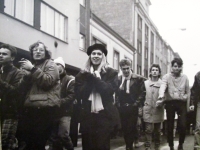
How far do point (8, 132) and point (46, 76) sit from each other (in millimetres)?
805

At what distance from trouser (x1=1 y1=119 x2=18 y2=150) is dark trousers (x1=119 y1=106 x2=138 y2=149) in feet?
7.83

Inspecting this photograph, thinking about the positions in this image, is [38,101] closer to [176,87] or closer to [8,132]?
[8,132]

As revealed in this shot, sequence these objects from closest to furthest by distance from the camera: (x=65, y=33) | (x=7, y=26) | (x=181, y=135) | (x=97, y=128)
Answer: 1. (x=97, y=128)
2. (x=181, y=135)
3. (x=7, y=26)
4. (x=65, y=33)

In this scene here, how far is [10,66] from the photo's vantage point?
4.54m

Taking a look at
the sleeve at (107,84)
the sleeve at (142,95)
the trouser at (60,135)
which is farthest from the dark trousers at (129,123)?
the sleeve at (107,84)

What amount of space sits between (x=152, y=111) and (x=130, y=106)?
51 centimetres

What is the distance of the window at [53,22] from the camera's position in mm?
9438

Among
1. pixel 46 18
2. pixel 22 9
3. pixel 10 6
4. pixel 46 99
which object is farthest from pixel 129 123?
pixel 46 18

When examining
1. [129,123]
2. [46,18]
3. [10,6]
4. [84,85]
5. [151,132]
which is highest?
[46,18]

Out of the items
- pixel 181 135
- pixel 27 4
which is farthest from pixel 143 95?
pixel 27 4

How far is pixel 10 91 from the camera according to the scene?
439cm

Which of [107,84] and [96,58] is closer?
[107,84]

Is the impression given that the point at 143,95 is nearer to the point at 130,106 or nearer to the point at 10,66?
the point at 130,106

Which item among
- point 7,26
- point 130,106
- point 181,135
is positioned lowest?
point 181,135
